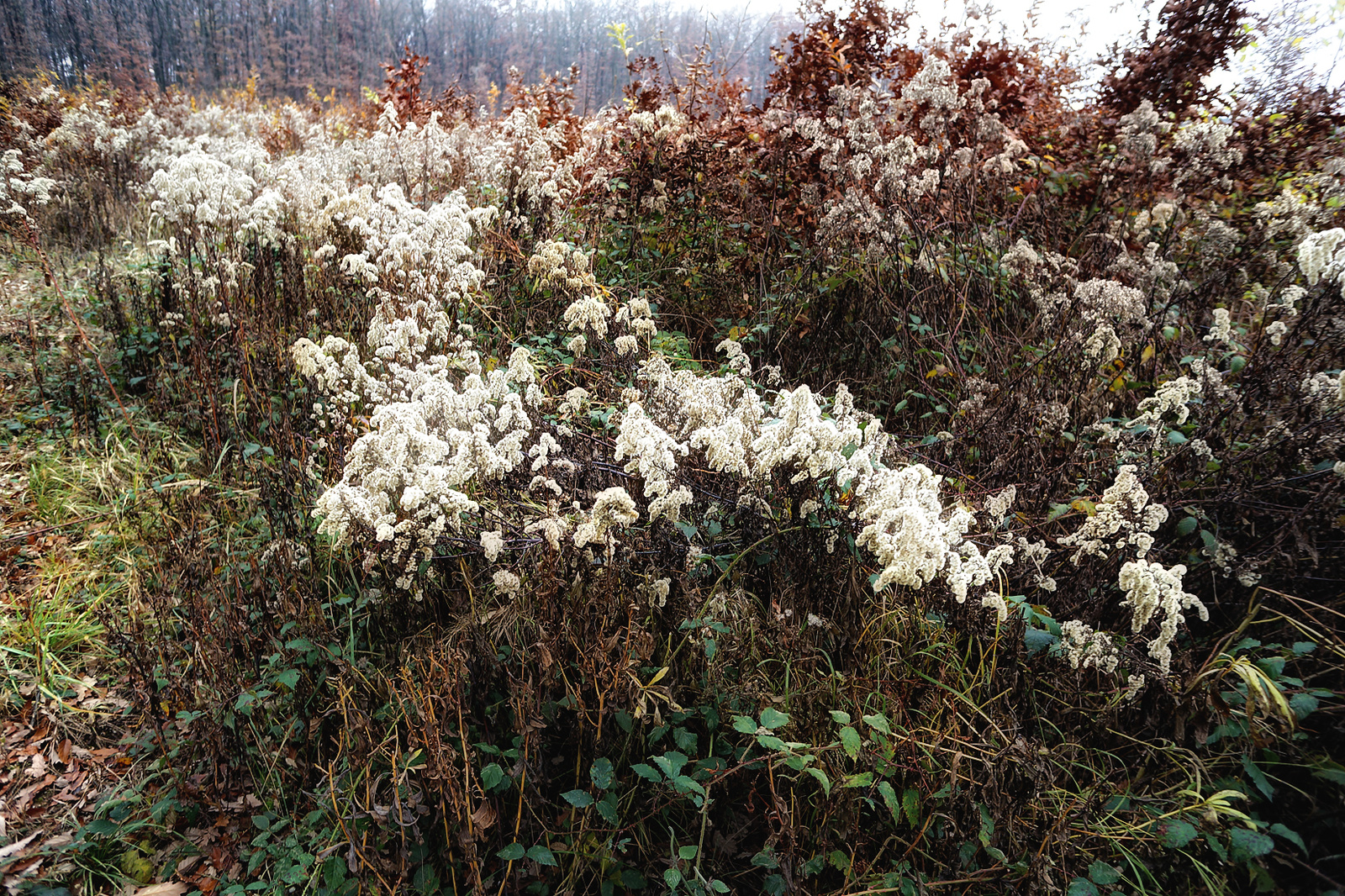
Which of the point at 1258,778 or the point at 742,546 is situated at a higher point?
the point at 1258,778

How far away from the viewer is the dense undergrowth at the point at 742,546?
2.00 meters

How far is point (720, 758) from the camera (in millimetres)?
2092

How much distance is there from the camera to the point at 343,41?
21.5 metres

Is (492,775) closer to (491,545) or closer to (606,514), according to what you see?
(491,545)

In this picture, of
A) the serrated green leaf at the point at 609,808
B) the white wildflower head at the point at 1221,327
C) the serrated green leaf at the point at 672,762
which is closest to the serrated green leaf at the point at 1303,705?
the white wildflower head at the point at 1221,327

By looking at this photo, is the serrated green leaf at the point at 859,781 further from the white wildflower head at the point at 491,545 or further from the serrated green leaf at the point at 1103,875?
the white wildflower head at the point at 491,545

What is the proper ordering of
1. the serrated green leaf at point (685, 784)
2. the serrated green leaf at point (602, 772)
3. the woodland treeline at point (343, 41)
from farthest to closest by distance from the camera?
the woodland treeline at point (343, 41) < the serrated green leaf at point (602, 772) < the serrated green leaf at point (685, 784)

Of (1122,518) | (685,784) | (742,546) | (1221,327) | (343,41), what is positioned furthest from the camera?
(343,41)

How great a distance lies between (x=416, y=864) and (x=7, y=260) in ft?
21.2

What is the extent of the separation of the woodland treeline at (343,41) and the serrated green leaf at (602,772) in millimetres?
6229

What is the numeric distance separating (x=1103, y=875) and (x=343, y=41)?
2710cm

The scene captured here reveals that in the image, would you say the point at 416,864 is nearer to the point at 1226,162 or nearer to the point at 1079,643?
the point at 1079,643

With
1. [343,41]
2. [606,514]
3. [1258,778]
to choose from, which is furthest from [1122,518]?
[343,41]

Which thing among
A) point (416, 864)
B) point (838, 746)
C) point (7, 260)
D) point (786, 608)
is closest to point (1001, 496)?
point (786, 608)
